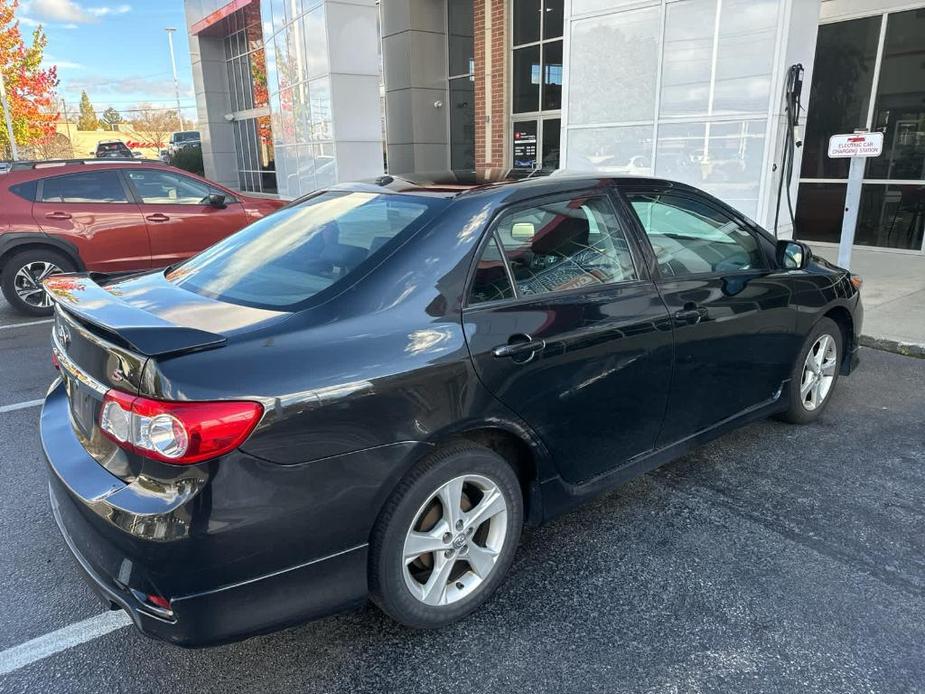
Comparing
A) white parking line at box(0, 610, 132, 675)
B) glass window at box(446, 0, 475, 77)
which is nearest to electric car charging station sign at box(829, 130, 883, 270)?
white parking line at box(0, 610, 132, 675)

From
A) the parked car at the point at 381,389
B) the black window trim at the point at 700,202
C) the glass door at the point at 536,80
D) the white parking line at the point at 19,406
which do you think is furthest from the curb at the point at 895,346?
the glass door at the point at 536,80

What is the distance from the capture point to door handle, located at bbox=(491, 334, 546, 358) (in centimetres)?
248

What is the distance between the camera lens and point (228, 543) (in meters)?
1.95

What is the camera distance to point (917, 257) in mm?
9750

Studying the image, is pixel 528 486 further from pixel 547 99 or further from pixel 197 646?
pixel 547 99

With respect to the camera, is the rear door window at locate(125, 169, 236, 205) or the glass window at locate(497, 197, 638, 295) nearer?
the glass window at locate(497, 197, 638, 295)

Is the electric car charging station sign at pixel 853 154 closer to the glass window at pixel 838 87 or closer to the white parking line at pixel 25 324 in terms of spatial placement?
the glass window at pixel 838 87

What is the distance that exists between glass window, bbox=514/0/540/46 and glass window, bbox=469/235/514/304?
1201 centimetres

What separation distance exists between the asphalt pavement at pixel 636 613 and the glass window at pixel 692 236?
118cm

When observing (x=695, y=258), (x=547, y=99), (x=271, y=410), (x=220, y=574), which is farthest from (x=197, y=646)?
(x=547, y=99)

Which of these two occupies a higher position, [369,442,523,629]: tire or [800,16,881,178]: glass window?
[800,16,881,178]: glass window

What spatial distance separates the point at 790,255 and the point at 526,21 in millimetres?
11117

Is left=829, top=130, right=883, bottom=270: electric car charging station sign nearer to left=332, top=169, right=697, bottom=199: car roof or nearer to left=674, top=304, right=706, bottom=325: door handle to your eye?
left=332, top=169, right=697, bottom=199: car roof

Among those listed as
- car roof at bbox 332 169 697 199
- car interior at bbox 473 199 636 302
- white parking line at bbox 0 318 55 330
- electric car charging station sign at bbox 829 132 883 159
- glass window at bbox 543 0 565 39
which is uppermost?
glass window at bbox 543 0 565 39
